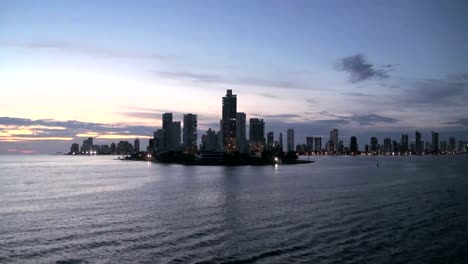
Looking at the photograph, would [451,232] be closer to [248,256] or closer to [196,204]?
[248,256]

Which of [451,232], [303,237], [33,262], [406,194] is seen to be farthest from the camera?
[406,194]

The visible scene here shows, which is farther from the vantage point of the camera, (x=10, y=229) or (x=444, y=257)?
(x=10, y=229)

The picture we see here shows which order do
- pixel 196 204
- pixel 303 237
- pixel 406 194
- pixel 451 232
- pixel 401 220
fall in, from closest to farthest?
pixel 303 237 < pixel 451 232 < pixel 401 220 < pixel 196 204 < pixel 406 194

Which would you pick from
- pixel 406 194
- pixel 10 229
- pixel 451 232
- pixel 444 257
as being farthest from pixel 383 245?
pixel 406 194

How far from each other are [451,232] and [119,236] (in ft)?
104

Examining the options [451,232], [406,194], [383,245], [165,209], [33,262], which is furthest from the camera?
[406,194]

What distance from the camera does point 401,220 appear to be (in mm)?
46281

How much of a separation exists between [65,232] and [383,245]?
29365 mm

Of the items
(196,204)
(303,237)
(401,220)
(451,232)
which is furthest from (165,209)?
(451,232)

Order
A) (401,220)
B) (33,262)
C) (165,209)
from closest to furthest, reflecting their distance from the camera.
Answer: (33,262)
(401,220)
(165,209)

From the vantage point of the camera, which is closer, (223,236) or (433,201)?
(223,236)

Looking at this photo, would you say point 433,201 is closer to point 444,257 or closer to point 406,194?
point 406,194

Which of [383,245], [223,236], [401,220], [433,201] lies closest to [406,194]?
[433,201]

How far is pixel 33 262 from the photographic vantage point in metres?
29.8
